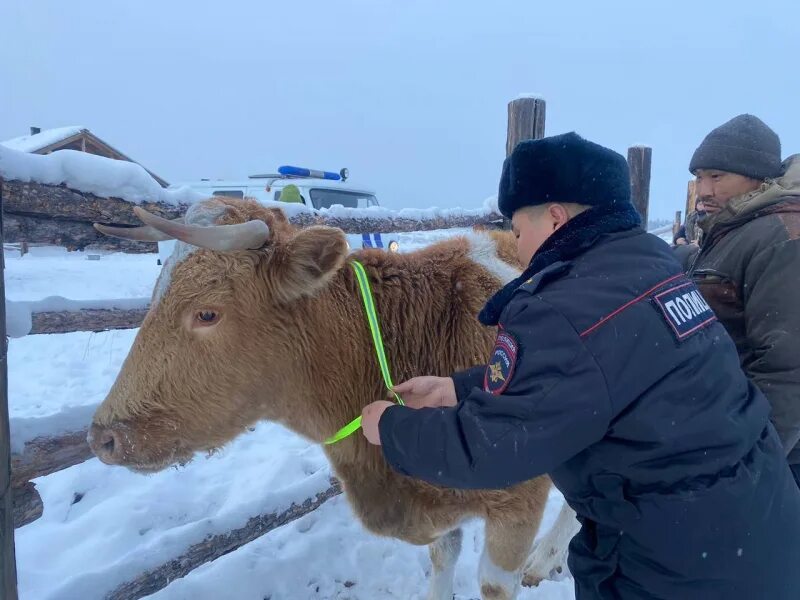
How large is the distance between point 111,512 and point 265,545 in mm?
1175

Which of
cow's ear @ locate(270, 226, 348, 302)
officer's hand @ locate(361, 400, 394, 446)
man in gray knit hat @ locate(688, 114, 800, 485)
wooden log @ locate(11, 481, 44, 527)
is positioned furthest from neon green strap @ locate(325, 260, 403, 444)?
man in gray knit hat @ locate(688, 114, 800, 485)

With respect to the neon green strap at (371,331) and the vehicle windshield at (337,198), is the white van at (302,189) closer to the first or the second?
the vehicle windshield at (337,198)

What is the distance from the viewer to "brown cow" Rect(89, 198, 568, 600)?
2.41m

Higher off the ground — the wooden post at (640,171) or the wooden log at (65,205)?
the wooden log at (65,205)

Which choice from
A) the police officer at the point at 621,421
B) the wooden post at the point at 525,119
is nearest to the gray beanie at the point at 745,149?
the police officer at the point at 621,421

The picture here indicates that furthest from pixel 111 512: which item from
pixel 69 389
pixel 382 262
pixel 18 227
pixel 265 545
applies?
pixel 69 389

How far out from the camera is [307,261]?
2402 mm

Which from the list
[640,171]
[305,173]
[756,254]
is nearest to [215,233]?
[756,254]

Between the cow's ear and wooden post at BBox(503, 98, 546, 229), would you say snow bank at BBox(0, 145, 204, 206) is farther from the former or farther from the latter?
wooden post at BBox(503, 98, 546, 229)

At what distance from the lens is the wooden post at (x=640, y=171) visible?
6.63m

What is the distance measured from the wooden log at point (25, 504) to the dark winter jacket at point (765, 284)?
3.26 meters

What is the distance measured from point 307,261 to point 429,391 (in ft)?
2.47

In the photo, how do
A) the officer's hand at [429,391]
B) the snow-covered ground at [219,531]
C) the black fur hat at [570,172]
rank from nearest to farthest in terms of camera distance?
the black fur hat at [570,172] → the officer's hand at [429,391] → the snow-covered ground at [219,531]

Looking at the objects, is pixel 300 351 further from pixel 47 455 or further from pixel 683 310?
pixel 683 310
